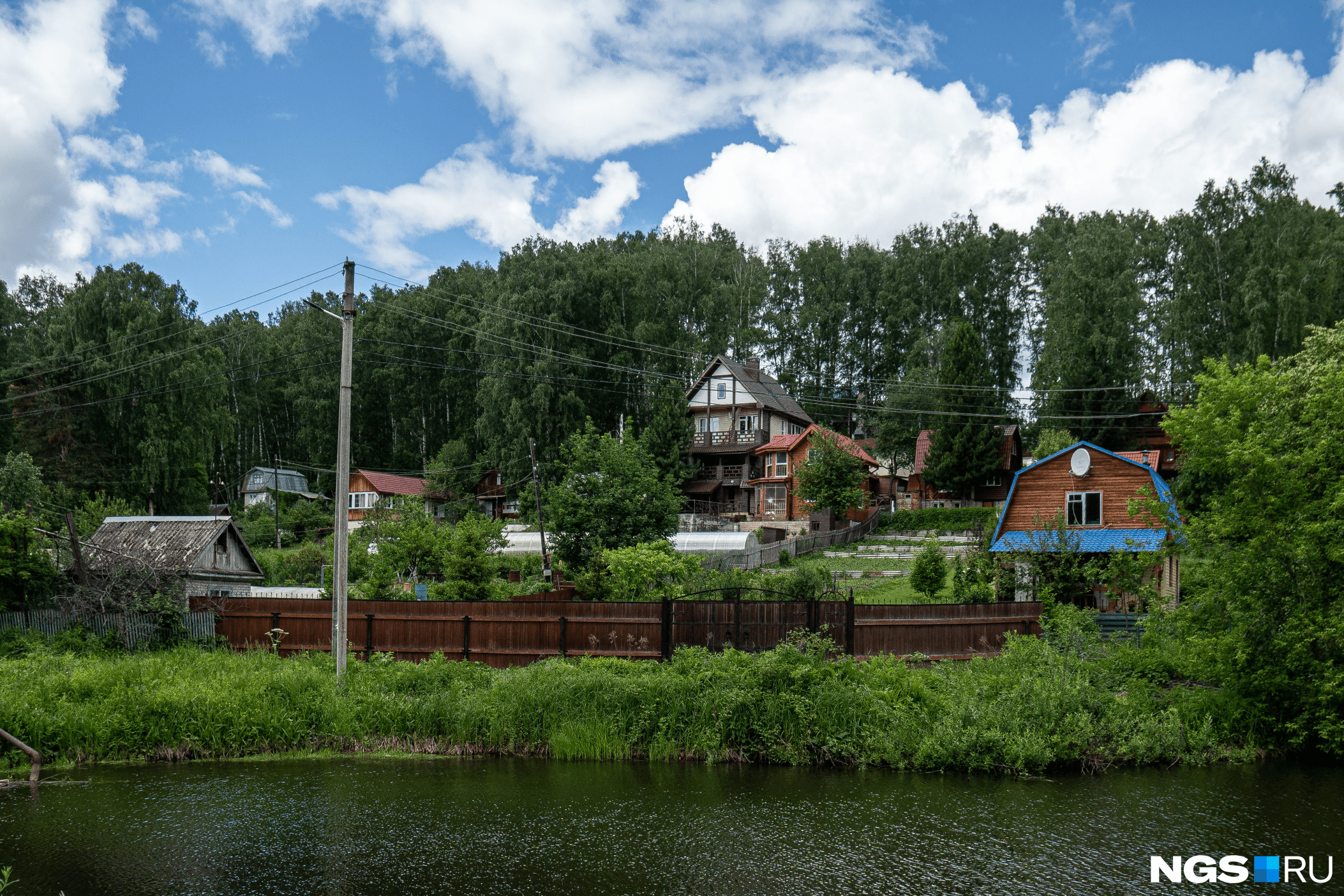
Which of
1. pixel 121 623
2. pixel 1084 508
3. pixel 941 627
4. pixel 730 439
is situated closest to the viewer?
pixel 941 627

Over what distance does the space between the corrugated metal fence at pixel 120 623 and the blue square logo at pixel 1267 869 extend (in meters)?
24.0

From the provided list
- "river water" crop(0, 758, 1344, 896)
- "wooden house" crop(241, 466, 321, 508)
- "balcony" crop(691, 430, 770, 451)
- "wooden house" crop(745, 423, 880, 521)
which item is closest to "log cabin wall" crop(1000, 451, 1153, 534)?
"river water" crop(0, 758, 1344, 896)

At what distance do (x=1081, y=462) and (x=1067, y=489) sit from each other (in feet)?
3.69

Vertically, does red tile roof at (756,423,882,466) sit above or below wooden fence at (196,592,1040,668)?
above

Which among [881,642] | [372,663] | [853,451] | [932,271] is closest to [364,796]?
[372,663]

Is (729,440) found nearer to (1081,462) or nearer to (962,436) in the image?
(962,436)

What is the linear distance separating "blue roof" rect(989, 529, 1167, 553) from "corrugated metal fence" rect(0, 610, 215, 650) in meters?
25.3

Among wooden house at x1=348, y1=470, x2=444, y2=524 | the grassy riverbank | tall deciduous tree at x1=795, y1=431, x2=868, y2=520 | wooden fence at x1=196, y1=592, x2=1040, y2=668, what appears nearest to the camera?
the grassy riverbank

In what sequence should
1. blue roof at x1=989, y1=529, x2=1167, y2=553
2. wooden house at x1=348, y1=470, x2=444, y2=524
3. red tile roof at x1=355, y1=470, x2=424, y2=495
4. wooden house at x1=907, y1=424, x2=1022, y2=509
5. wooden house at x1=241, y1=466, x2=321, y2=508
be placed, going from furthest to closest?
wooden house at x1=241, y1=466, x2=321, y2=508, red tile roof at x1=355, y1=470, x2=424, y2=495, wooden house at x1=348, y1=470, x2=444, y2=524, wooden house at x1=907, y1=424, x2=1022, y2=509, blue roof at x1=989, y1=529, x2=1167, y2=553

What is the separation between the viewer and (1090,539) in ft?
101

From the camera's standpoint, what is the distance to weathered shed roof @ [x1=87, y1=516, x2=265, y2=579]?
26875 mm

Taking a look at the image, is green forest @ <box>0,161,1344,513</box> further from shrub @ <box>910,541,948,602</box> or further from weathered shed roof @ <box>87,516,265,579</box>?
shrub @ <box>910,541,948,602</box>

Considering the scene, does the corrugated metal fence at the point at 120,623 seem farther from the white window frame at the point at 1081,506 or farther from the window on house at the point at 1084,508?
the window on house at the point at 1084,508

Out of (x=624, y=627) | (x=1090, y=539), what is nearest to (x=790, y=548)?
(x=1090, y=539)
